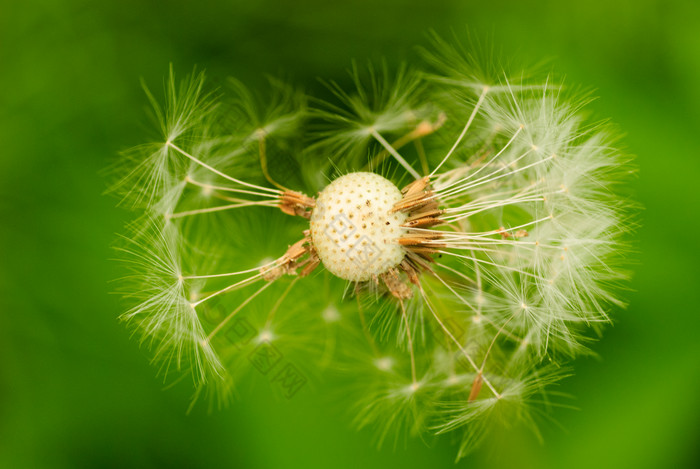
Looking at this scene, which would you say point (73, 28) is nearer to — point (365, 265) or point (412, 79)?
point (412, 79)

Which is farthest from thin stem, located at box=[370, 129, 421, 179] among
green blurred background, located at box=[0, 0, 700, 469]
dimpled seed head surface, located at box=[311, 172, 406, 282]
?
green blurred background, located at box=[0, 0, 700, 469]

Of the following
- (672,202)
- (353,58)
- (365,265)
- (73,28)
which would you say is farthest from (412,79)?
(73,28)

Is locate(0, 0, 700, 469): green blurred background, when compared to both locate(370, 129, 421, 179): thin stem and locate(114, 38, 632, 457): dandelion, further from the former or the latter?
locate(370, 129, 421, 179): thin stem

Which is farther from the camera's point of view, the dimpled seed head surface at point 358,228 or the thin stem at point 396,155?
the thin stem at point 396,155

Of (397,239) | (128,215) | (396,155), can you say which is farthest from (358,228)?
(128,215)

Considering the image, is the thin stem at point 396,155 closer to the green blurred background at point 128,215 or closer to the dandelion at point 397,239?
the dandelion at point 397,239

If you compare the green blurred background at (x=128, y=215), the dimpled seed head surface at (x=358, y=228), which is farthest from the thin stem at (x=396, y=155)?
the green blurred background at (x=128, y=215)

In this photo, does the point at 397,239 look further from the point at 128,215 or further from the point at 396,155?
the point at 128,215
